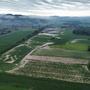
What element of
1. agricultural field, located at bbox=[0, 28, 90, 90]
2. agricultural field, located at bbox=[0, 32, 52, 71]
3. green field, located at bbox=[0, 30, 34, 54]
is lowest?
green field, located at bbox=[0, 30, 34, 54]

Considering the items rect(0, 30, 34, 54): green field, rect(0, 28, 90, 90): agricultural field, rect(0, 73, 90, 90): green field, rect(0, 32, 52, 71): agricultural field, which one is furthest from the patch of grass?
rect(0, 73, 90, 90): green field

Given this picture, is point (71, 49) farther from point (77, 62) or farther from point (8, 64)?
point (8, 64)

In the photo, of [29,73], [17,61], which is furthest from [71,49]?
[29,73]

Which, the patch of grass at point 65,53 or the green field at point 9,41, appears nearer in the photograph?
the patch of grass at point 65,53

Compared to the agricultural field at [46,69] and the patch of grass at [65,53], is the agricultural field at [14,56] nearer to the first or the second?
the agricultural field at [46,69]

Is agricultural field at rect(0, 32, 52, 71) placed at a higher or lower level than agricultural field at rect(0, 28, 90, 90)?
lower

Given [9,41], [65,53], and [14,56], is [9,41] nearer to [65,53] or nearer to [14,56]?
[14,56]

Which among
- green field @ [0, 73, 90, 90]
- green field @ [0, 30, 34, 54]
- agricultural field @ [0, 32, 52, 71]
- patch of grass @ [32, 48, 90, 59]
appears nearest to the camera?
green field @ [0, 73, 90, 90]

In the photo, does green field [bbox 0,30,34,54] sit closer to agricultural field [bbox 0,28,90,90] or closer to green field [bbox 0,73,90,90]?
agricultural field [bbox 0,28,90,90]

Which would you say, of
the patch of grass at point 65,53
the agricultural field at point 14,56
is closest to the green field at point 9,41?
the agricultural field at point 14,56
